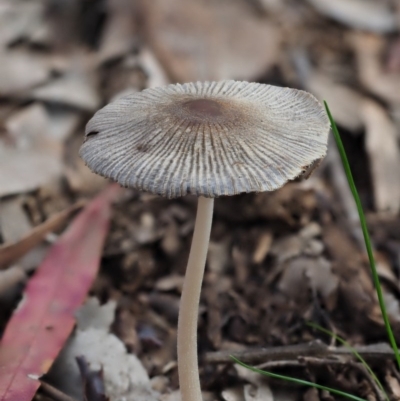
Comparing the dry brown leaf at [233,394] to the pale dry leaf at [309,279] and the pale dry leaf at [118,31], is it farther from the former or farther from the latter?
the pale dry leaf at [118,31]

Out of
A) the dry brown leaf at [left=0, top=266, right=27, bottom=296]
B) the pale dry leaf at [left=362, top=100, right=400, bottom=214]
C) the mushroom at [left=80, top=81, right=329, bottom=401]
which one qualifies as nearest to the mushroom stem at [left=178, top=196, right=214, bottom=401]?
the mushroom at [left=80, top=81, right=329, bottom=401]

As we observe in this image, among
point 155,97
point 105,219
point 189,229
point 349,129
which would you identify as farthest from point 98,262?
point 349,129

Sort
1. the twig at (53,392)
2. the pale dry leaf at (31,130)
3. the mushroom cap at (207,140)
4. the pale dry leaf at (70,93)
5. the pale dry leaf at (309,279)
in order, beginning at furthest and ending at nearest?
the pale dry leaf at (70,93)
the pale dry leaf at (31,130)
the pale dry leaf at (309,279)
the twig at (53,392)
the mushroom cap at (207,140)

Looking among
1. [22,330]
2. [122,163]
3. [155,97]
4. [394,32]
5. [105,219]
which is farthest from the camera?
[394,32]

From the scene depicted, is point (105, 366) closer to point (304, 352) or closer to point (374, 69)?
point (304, 352)

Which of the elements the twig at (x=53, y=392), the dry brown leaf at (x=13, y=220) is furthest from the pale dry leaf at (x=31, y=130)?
the twig at (x=53, y=392)

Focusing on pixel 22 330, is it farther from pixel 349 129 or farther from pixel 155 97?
pixel 349 129

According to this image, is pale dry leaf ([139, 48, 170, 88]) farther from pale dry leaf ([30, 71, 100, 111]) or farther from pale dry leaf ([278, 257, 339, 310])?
pale dry leaf ([278, 257, 339, 310])
